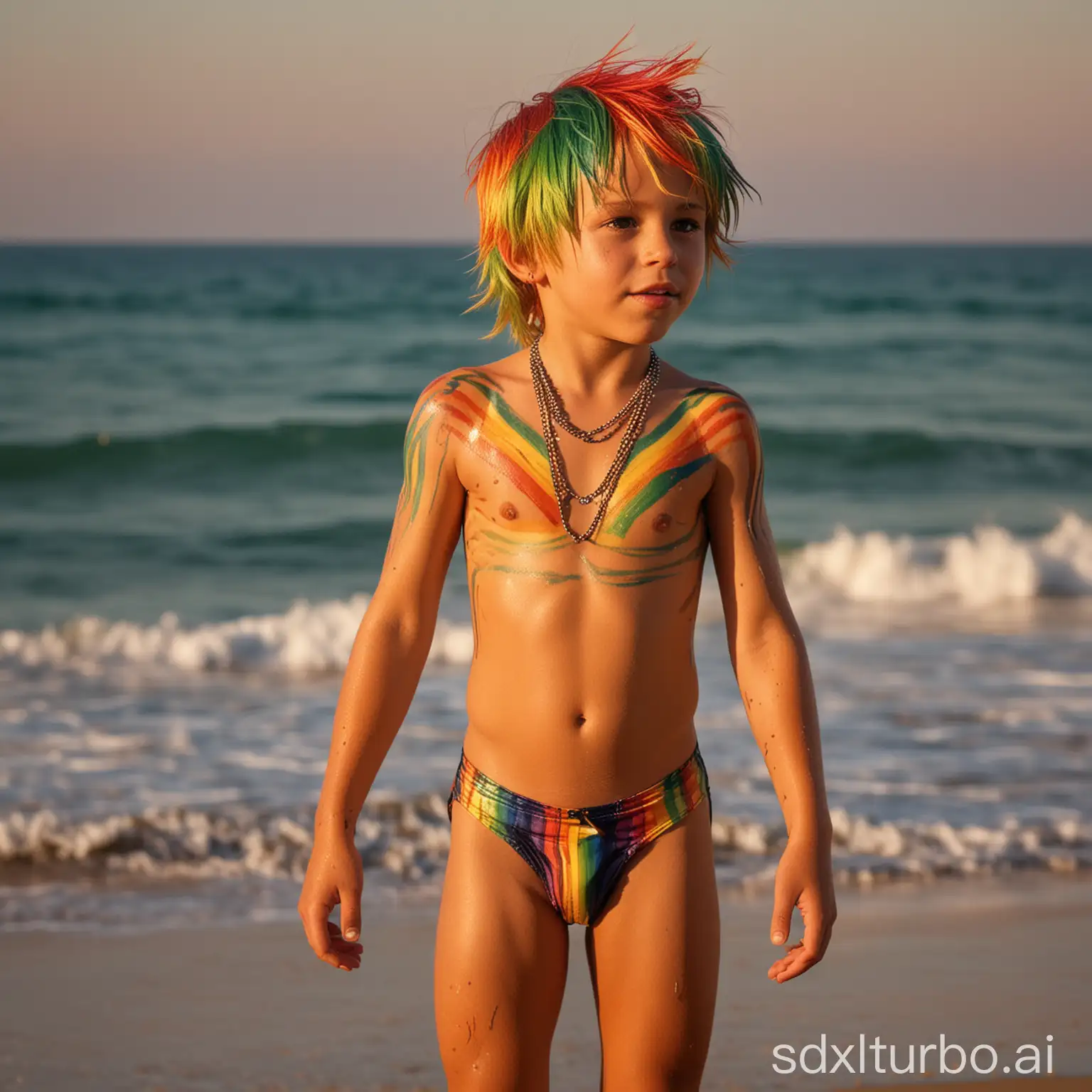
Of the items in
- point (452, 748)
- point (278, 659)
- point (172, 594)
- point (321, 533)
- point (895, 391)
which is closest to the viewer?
point (452, 748)

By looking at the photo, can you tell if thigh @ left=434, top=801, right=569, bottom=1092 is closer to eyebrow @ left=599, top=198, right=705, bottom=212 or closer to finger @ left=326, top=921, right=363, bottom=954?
finger @ left=326, top=921, right=363, bottom=954

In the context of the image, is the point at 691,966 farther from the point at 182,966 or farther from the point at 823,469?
the point at 823,469

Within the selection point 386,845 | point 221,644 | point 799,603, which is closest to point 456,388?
point 386,845

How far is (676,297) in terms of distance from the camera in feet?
8.63

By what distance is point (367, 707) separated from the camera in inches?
107

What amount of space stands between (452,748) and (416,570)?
168 inches

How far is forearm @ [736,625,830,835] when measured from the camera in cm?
272

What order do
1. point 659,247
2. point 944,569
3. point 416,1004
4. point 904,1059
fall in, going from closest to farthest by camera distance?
point 659,247, point 904,1059, point 416,1004, point 944,569

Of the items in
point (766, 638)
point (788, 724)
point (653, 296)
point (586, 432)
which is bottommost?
point (788, 724)

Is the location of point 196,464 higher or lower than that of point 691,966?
lower

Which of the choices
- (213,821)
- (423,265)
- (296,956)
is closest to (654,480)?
(296,956)

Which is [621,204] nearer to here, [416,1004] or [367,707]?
[367,707]

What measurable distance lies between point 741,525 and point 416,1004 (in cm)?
231

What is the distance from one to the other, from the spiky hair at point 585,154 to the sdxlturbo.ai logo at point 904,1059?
7.44 ft
